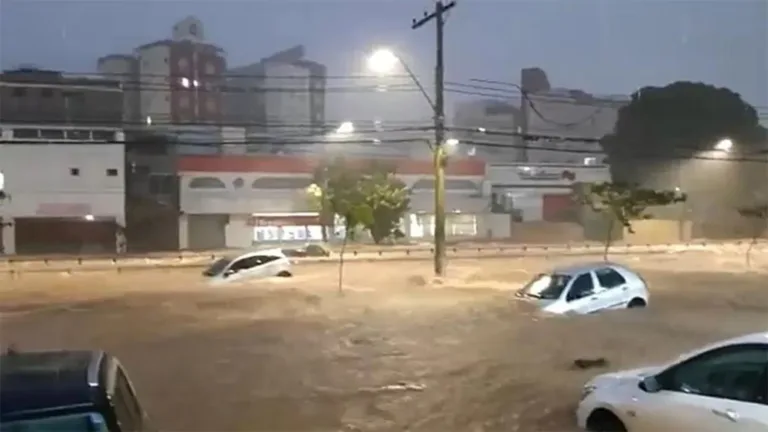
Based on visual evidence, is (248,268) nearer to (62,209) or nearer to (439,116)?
(439,116)

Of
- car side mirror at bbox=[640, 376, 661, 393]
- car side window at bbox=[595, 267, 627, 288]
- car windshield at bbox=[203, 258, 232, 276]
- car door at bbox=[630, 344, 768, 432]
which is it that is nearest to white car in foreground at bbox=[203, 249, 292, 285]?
car windshield at bbox=[203, 258, 232, 276]

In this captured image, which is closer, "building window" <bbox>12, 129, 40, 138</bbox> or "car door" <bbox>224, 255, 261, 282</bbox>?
"car door" <bbox>224, 255, 261, 282</bbox>

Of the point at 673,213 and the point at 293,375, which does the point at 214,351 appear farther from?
the point at 673,213

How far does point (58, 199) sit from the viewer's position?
36.7 metres

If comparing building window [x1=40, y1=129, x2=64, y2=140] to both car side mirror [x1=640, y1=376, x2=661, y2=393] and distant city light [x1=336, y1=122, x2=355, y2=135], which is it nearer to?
distant city light [x1=336, y1=122, x2=355, y2=135]

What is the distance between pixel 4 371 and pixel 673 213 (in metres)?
44.8

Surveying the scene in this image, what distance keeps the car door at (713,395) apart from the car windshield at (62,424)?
3.53 meters

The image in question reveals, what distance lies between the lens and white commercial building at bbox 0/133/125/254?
1422 inches

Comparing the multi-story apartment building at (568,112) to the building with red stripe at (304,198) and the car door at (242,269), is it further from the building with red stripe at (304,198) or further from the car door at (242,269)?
the car door at (242,269)

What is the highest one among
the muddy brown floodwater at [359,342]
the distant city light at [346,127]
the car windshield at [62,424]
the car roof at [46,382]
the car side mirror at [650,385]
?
the distant city light at [346,127]

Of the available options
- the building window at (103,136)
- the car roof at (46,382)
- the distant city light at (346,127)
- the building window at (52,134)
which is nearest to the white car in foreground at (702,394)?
the car roof at (46,382)

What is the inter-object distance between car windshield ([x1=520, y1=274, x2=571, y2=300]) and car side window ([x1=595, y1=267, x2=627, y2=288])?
1.88 ft

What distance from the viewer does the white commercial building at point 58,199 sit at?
36125mm

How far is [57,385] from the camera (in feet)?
11.9
